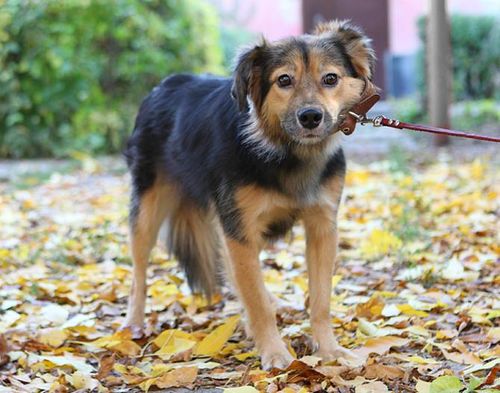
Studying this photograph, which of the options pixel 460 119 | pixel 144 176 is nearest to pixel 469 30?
pixel 460 119

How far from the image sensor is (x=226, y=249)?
395 centimetres

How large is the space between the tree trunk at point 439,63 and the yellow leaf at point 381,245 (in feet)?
16.9

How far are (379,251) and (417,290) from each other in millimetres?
864

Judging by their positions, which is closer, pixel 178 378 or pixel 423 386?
pixel 423 386

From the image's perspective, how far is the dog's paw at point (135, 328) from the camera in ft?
14.0

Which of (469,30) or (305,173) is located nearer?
(305,173)

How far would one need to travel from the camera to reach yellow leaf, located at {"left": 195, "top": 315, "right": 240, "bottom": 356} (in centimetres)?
389

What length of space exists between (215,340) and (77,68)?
7.91 m

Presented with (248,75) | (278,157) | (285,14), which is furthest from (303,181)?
(285,14)

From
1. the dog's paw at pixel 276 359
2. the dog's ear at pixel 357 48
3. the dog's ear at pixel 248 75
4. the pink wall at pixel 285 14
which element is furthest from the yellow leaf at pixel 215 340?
the pink wall at pixel 285 14

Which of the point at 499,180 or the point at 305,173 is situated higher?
the point at 305,173

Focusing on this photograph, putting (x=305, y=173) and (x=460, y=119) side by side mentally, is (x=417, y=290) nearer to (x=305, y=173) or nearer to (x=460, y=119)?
(x=305, y=173)

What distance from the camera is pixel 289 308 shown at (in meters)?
4.60

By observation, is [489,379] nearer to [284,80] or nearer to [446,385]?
[446,385]
